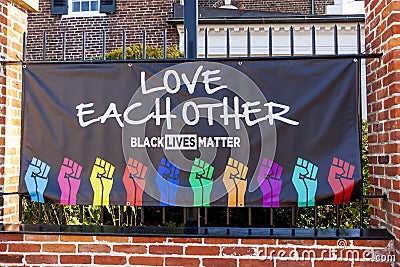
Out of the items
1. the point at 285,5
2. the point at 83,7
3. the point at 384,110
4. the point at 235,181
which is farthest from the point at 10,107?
the point at 285,5

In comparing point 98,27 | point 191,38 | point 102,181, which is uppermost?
point 98,27

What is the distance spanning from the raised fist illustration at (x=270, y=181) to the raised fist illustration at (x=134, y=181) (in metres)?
0.93

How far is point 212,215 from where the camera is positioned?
476 centimetres

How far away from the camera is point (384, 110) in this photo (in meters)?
3.15

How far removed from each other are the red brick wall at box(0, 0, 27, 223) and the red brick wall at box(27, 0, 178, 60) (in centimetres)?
634

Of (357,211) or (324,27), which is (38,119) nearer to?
(357,211)

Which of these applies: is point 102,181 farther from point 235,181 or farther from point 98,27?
point 98,27

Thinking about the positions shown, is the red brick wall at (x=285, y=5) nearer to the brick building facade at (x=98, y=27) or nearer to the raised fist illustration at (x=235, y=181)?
the brick building facade at (x=98, y=27)

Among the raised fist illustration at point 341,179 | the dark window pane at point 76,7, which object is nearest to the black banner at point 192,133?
the raised fist illustration at point 341,179

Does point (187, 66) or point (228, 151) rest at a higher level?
point (187, 66)

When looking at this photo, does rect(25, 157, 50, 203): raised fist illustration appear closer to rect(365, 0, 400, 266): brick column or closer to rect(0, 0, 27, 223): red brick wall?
rect(0, 0, 27, 223): red brick wall

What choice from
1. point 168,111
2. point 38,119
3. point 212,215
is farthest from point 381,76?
point 38,119

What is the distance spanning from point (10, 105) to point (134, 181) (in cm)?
126

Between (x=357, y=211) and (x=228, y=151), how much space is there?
1.95 meters
